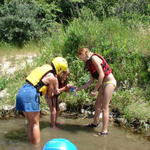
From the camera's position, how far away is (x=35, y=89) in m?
4.69

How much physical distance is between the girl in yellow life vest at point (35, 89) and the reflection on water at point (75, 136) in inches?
22.0

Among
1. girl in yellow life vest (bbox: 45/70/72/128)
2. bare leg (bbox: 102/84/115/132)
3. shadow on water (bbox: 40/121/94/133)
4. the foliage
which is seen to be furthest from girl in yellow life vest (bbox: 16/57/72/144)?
the foliage

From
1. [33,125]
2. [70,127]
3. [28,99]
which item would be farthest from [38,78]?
[70,127]

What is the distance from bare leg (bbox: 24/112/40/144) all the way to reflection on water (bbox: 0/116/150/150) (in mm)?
169

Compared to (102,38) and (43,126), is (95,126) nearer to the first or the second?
(43,126)

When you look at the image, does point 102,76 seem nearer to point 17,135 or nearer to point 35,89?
point 35,89

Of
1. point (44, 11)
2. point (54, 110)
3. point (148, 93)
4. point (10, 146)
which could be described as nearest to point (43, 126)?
point (54, 110)

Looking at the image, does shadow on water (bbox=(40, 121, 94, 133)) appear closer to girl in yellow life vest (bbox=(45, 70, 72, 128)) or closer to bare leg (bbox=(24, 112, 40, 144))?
girl in yellow life vest (bbox=(45, 70, 72, 128))

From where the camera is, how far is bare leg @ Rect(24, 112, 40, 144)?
4.73 meters

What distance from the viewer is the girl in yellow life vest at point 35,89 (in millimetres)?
4641

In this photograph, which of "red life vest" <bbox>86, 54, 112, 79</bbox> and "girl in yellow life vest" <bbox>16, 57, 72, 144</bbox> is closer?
"girl in yellow life vest" <bbox>16, 57, 72, 144</bbox>

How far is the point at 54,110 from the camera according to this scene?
5676mm

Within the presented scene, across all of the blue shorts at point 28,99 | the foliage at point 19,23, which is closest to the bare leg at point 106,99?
the blue shorts at point 28,99

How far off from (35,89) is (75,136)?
1437mm
